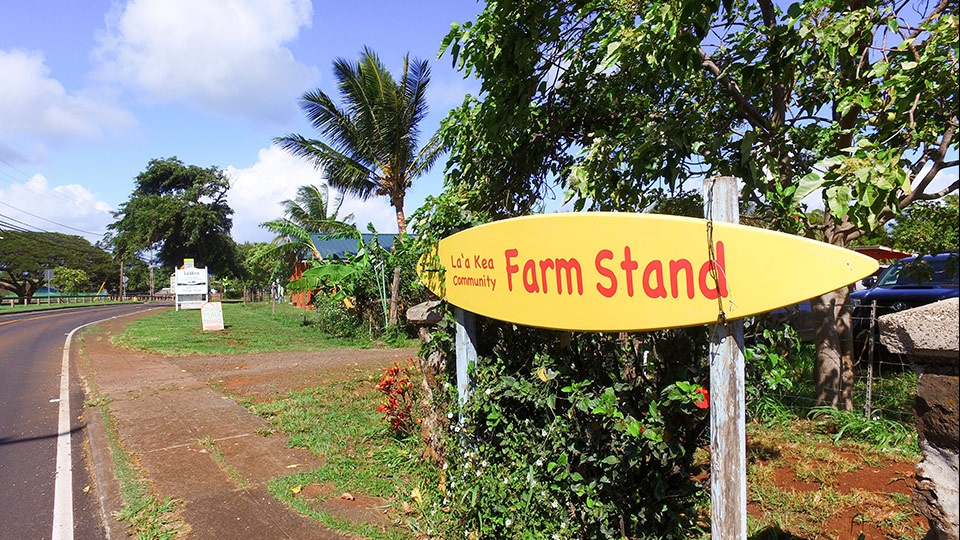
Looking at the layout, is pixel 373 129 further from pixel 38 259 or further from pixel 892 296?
pixel 38 259

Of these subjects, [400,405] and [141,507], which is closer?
[141,507]

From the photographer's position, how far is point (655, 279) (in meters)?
2.11

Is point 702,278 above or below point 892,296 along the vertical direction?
above

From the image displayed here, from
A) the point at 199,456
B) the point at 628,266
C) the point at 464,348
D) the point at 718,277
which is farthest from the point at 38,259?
the point at 718,277

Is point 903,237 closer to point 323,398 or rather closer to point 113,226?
point 323,398

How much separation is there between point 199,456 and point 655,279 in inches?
199

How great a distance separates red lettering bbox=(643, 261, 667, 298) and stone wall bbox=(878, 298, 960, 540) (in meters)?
0.67

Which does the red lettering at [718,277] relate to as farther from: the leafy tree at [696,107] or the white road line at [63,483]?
the white road line at [63,483]

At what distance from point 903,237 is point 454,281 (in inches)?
136

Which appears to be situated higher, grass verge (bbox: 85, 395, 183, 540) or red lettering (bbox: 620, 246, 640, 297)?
red lettering (bbox: 620, 246, 640, 297)

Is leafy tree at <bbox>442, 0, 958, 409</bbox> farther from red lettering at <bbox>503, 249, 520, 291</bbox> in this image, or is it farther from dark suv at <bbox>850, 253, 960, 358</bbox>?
→ dark suv at <bbox>850, 253, 960, 358</bbox>

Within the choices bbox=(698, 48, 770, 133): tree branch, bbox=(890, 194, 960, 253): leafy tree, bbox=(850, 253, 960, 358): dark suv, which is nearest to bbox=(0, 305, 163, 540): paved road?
bbox=(698, 48, 770, 133): tree branch

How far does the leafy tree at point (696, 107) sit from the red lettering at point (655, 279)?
53 centimetres

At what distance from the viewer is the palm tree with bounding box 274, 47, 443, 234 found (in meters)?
15.4
